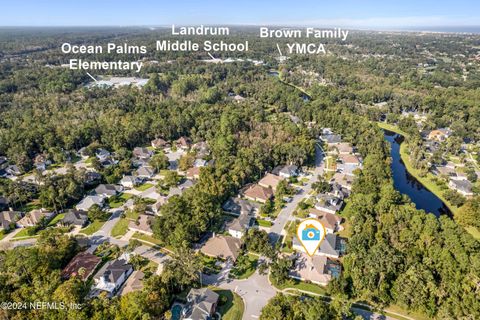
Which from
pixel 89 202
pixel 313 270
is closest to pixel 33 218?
pixel 89 202

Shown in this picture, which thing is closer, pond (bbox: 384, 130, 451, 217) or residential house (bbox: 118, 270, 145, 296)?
residential house (bbox: 118, 270, 145, 296)

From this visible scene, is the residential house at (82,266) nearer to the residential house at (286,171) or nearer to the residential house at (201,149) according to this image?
the residential house at (201,149)

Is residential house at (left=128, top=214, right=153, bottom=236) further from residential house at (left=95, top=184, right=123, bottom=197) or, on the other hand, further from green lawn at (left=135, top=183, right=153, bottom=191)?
green lawn at (left=135, top=183, right=153, bottom=191)

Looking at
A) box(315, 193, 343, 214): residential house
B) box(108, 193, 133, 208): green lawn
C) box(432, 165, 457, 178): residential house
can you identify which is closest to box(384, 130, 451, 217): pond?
box(432, 165, 457, 178): residential house

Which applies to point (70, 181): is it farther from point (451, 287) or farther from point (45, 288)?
point (451, 287)

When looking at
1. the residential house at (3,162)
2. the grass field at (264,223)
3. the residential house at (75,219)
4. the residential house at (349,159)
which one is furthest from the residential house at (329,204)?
the residential house at (3,162)

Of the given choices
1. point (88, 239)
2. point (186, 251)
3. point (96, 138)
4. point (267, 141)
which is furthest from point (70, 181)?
point (267, 141)

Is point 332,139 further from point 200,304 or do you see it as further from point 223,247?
point 200,304
